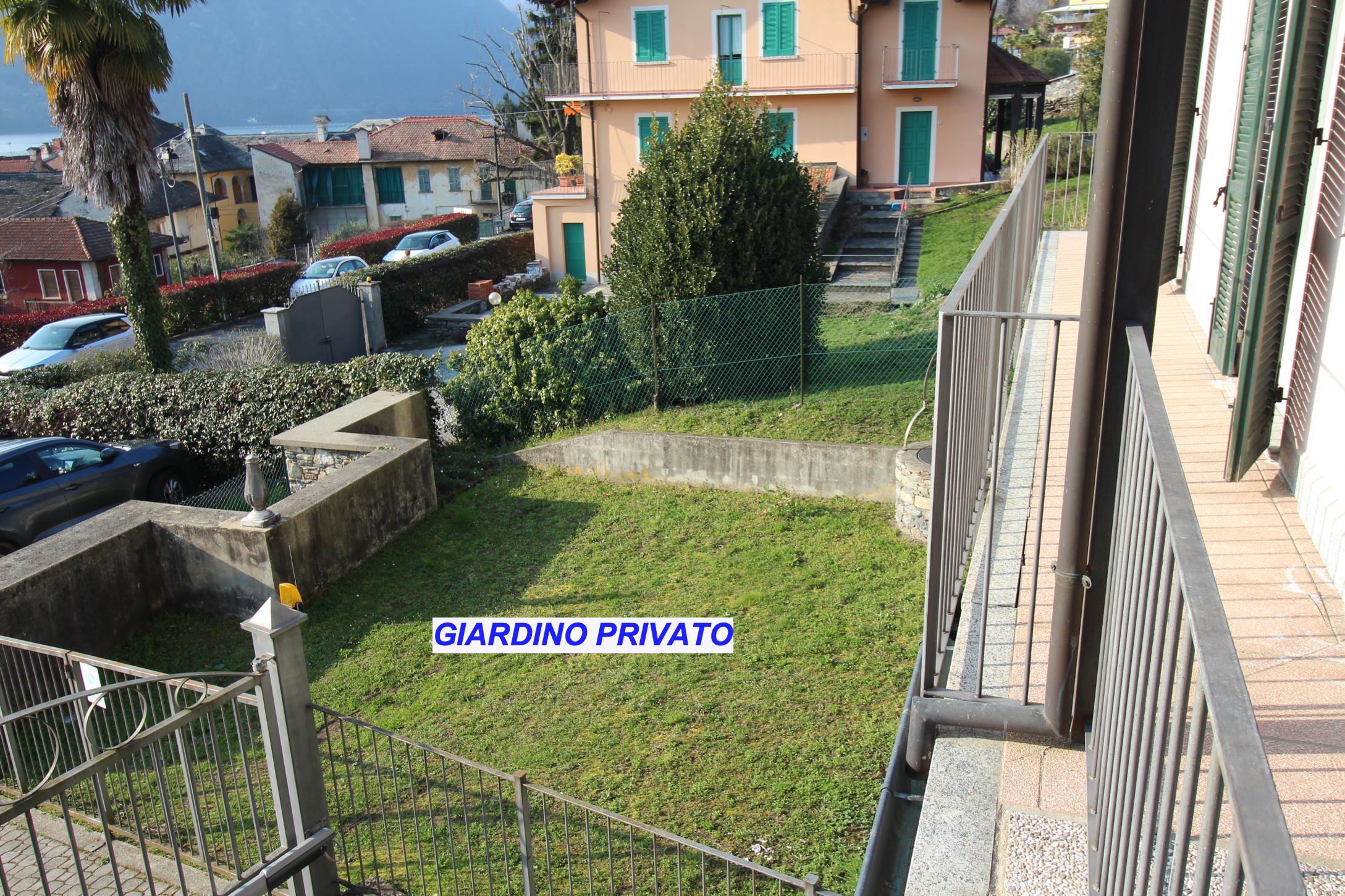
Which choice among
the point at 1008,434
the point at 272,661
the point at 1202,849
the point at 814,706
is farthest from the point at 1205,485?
the point at 272,661

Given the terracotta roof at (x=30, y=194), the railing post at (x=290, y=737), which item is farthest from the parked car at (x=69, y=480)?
the terracotta roof at (x=30, y=194)

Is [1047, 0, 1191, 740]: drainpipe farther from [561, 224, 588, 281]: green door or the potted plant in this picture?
the potted plant

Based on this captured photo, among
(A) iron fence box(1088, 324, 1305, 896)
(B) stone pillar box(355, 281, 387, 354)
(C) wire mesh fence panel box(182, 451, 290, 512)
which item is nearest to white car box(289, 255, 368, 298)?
(B) stone pillar box(355, 281, 387, 354)

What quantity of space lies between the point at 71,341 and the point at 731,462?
1564cm

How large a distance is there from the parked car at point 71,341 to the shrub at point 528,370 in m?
9.64

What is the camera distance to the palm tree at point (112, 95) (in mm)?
14898

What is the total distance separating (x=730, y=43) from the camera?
2700 centimetres

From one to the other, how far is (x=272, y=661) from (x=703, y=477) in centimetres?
644

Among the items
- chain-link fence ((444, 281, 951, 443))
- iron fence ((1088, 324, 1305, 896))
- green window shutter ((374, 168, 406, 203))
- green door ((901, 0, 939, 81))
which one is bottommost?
chain-link fence ((444, 281, 951, 443))

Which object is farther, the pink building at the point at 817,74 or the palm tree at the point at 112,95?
the pink building at the point at 817,74

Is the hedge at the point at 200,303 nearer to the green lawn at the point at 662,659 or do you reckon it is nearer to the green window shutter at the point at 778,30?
the green window shutter at the point at 778,30

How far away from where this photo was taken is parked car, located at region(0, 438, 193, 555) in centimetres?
1005

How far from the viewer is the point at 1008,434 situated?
22.2ft

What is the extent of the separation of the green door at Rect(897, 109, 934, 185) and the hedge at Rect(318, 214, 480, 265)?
1564 cm
